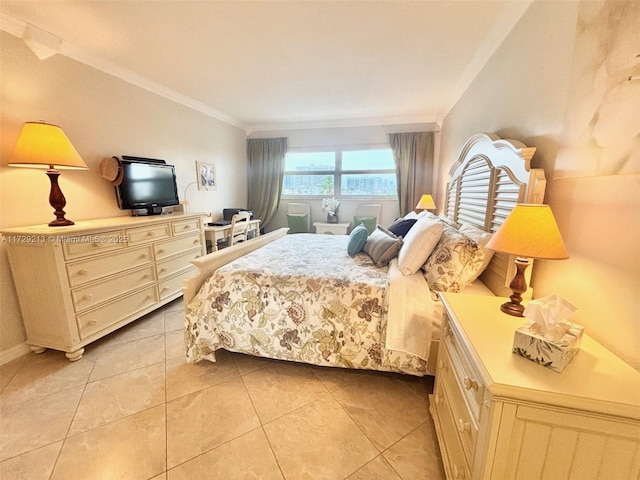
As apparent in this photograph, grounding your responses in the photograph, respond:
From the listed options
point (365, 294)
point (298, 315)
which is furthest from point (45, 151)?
point (365, 294)

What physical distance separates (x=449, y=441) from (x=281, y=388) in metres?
1.00

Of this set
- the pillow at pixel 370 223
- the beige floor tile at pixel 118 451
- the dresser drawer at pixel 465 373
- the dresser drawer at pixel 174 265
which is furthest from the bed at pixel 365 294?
the pillow at pixel 370 223

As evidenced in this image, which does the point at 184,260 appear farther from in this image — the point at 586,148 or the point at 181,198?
the point at 586,148

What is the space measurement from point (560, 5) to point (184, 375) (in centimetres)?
300

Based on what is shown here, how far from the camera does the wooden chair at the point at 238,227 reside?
11.8ft

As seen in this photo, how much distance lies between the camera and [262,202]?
5.19m

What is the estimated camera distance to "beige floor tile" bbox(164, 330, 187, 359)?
6.84 feet

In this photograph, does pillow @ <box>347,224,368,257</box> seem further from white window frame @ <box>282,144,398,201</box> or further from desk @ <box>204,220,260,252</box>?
white window frame @ <box>282,144,398,201</box>

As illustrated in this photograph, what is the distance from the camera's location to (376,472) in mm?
1219

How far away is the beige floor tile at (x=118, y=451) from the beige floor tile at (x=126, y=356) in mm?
531

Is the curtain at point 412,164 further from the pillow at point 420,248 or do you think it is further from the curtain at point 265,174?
the pillow at point 420,248

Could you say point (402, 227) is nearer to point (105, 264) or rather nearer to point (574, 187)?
point (574, 187)

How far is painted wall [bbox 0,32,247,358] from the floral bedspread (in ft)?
4.93

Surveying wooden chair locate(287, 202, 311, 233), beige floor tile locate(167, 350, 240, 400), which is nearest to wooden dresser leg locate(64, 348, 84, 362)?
beige floor tile locate(167, 350, 240, 400)
